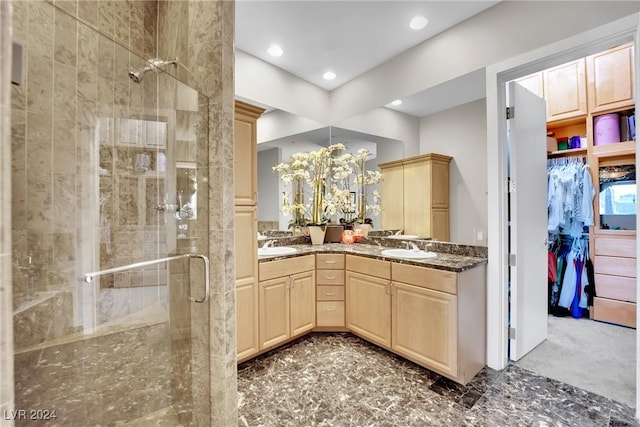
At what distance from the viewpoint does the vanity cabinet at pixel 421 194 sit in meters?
2.75

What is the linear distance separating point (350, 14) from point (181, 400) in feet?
9.81

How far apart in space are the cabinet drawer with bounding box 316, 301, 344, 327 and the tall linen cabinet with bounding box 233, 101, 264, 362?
696 millimetres

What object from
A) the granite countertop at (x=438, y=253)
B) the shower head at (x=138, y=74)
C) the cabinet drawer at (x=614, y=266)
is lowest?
the cabinet drawer at (x=614, y=266)

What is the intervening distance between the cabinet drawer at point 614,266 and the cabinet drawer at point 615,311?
0.97 feet

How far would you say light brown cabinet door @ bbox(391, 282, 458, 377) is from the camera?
78.9 inches

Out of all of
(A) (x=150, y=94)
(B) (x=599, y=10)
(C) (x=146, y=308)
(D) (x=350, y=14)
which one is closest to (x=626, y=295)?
(B) (x=599, y=10)

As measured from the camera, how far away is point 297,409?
179 centimetres

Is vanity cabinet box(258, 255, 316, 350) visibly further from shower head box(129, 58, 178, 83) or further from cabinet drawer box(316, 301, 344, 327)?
shower head box(129, 58, 178, 83)

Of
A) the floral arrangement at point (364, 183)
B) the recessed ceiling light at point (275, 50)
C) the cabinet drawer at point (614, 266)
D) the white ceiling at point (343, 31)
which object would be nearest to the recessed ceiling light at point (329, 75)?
the white ceiling at point (343, 31)

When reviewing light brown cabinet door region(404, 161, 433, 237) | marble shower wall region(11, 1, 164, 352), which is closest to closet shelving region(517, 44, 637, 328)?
light brown cabinet door region(404, 161, 433, 237)

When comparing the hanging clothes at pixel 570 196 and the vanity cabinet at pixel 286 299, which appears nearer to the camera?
the vanity cabinet at pixel 286 299

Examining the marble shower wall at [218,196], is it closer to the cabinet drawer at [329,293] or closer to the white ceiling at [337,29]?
the white ceiling at [337,29]

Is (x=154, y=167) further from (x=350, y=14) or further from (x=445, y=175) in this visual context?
(x=445, y=175)

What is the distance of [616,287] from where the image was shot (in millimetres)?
2934
